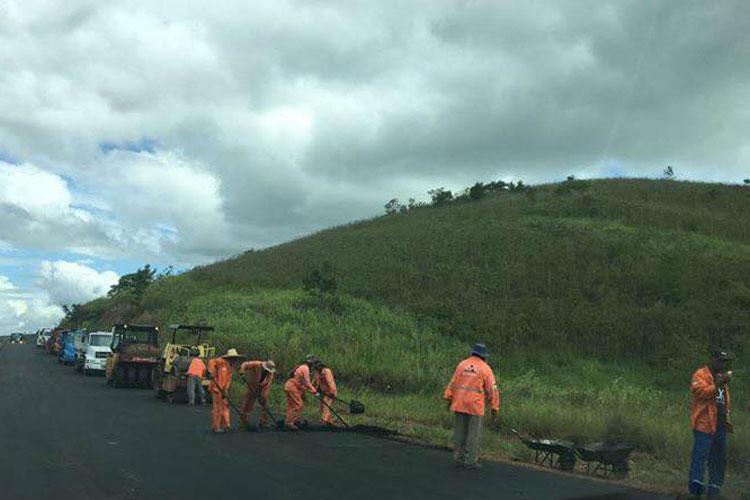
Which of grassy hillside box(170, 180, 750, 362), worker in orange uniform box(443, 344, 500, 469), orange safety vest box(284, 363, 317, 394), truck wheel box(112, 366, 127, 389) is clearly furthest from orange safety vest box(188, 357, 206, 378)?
grassy hillside box(170, 180, 750, 362)

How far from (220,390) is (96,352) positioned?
71.6 ft

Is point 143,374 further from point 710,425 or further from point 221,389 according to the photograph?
point 710,425

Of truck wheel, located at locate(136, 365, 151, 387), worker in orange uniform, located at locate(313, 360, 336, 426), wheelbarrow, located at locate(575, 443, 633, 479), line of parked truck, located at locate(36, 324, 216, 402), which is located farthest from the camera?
truck wheel, located at locate(136, 365, 151, 387)

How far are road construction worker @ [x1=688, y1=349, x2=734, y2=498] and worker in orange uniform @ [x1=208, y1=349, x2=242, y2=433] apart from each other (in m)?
9.09

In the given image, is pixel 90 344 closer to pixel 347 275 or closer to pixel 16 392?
pixel 16 392

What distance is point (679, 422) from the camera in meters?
16.4

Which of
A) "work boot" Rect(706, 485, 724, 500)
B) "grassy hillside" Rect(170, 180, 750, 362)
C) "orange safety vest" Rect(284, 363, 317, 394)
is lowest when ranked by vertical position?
"work boot" Rect(706, 485, 724, 500)

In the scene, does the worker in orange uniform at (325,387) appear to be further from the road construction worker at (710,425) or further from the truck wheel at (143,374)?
the truck wheel at (143,374)

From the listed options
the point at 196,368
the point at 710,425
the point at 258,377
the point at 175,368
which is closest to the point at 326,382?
the point at 258,377

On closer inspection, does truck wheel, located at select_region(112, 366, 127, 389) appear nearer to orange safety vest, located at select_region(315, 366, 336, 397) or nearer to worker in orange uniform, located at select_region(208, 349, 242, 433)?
worker in orange uniform, located at select_region(208, 349, 242, 433)

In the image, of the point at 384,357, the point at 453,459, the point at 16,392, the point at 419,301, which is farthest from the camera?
the point at 419,301

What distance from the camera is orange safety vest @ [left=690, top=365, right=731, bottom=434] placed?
8.77 metres

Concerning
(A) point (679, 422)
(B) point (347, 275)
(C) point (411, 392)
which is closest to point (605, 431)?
(A) point (679, 422)

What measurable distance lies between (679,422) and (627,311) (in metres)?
22.9
